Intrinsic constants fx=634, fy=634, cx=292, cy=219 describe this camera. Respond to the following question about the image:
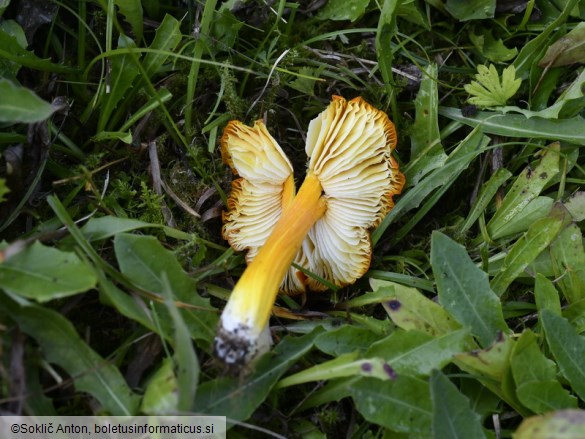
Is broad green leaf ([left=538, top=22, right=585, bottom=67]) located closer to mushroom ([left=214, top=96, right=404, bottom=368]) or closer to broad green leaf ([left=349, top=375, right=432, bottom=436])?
mushroom ([left=214, top=96, right=404, bottom=368])

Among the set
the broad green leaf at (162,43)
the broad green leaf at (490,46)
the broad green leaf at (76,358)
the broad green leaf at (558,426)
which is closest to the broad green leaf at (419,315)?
the broad green leaf at (558,426)

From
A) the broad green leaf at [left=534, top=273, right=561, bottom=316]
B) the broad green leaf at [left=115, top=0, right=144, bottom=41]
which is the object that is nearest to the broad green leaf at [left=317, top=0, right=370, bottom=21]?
the broad green leaf at [left=115, top=0, right=144, bottom=41]

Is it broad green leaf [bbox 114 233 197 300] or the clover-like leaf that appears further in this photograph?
the clover-like leaf

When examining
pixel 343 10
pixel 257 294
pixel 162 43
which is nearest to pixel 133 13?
pixel 162 43

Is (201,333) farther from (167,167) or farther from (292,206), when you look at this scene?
(167,167)

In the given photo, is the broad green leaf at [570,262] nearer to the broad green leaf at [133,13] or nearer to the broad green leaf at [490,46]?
the broad green leaf at [490,46]

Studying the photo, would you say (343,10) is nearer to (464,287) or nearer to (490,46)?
(490,46)

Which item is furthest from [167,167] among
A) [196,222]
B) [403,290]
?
[403,290]
